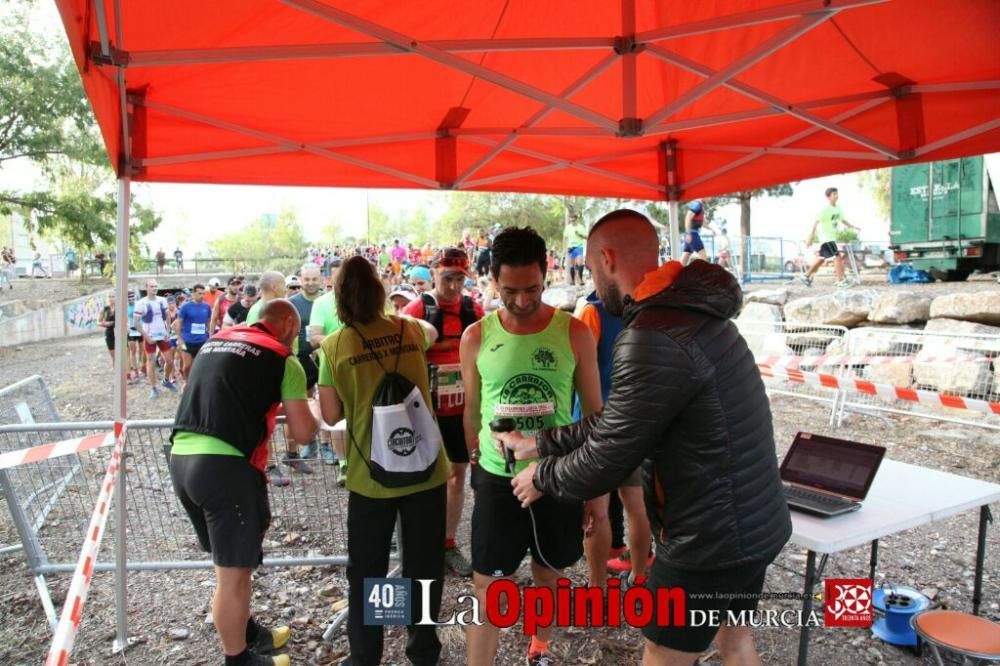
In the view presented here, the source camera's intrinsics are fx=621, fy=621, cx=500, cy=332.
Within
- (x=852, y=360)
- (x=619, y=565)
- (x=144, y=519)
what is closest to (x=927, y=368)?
(x=852, y=360)

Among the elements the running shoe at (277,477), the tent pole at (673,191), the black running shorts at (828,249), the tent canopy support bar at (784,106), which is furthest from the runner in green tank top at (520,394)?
the black running shorts at (828,249)

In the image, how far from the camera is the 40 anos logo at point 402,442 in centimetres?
254

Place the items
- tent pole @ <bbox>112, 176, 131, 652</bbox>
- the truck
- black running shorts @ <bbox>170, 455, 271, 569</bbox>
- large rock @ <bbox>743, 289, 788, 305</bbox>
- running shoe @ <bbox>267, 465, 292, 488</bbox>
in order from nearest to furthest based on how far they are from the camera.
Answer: black running shorts @ <bbox>170, 455, 271, 569</bbox>, tent pole @ <bbox>112, 176, 131, 652</bbox>, running shoe @ <bbox>267, 465, 292, 488</bbox>, large rock @ <bbox>743, 289, 788, 305</bbox>, the truck

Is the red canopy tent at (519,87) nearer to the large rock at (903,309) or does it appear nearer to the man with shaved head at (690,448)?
the man with shaved head at (690,448)

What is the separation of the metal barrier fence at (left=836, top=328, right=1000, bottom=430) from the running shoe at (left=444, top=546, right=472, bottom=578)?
5.16m

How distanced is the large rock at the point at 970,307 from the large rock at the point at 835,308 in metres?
1.02

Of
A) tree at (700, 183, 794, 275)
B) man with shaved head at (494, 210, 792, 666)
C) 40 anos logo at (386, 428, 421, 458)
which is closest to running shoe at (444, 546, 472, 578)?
40 anos logo at (386, 428, 421, 458)

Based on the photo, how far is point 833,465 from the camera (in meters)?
2.67

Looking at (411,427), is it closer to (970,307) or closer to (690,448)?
(690,448)

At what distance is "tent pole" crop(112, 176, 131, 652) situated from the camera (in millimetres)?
3057

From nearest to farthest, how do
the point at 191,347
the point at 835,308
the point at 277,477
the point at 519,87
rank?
the point at 519,87, the point at 277,477, the point at 835,308, the point at 191,347

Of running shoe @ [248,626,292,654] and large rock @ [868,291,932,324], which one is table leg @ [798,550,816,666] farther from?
large rock @ [868,291,932,324]

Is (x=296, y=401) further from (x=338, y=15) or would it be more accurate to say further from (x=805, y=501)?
(x=805, y=501)

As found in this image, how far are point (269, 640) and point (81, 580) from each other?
48.8 inches
